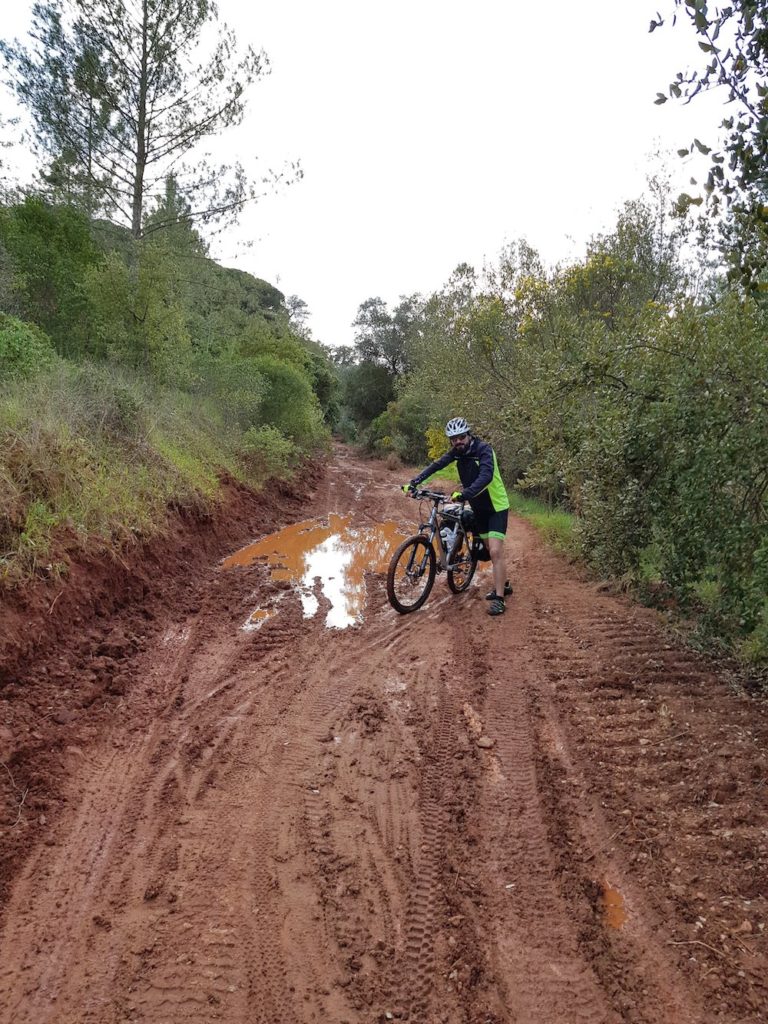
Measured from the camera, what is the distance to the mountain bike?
6793 millimetres

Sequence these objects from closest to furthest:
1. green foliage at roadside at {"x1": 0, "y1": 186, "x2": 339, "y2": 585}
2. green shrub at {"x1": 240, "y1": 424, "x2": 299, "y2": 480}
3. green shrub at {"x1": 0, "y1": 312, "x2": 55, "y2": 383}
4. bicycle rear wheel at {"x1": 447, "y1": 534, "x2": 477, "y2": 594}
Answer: green foliage at roadside at {"x1": 0, "y1": 186, "x2": 339, "y2": 585} < bicycle rear wheel at {"x1": 447, "y1": 534, "x2": 477, "y2": 594} < green shrub at {"x1": 0, "y1": 312, "x2": 55, "y2": 383} < green shrub at {"x1": 240, "y1": 424, "x2": 299, "y2": 480}

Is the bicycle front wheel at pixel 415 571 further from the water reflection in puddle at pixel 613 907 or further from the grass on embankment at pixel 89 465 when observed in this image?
the water reflection in puddle at pixel 613 907

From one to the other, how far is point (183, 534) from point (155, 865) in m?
5.96

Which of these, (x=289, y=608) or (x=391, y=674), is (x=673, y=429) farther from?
(x=289, y=608)

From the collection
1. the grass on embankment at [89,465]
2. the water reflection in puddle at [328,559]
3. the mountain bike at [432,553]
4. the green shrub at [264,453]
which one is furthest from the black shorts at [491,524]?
the green shrub at [264,453]

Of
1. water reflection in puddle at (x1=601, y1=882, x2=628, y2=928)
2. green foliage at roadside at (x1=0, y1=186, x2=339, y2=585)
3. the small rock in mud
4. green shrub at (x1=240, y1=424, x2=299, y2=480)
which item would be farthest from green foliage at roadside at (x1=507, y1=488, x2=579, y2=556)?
green shrub at (x1=240, y1=424, x2=299, y2=480)

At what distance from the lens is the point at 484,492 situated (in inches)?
275

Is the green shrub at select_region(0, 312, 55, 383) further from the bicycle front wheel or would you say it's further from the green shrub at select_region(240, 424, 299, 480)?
the bicycle front wheel

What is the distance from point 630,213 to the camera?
563 inches

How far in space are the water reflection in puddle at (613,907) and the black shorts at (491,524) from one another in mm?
4356

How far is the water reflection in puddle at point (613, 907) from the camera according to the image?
257cm

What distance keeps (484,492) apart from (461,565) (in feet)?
3.39

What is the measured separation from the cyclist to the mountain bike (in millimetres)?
224

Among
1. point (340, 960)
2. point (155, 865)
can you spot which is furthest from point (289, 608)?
point (340, 960)
